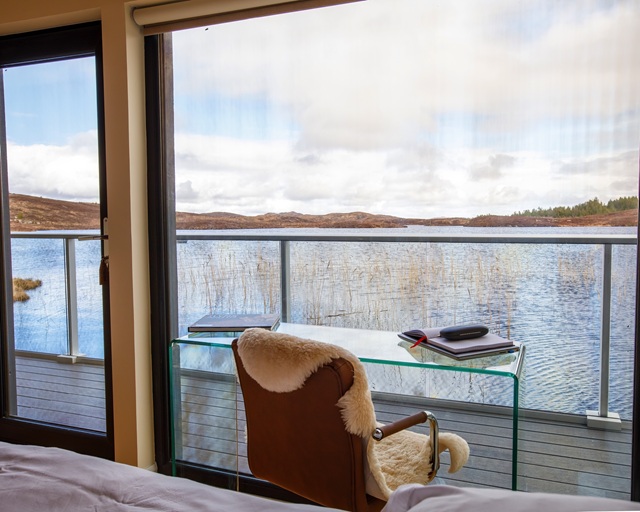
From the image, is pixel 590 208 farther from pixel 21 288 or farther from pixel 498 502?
pixel 21 288

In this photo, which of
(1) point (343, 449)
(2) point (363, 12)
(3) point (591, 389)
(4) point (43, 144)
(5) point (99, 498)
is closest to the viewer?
(5) point (99, 498)

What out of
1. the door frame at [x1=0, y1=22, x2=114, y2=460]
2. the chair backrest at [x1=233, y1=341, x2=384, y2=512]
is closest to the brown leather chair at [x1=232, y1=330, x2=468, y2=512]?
the chair backrest at [x1=233, y1=341, x2=384, y2=512]

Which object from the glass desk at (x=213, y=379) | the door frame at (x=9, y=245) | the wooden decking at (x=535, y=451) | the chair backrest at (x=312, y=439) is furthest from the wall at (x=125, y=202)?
the wooden decking at (x=535, y=451)

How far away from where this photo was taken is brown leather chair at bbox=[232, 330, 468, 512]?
5.03 feet

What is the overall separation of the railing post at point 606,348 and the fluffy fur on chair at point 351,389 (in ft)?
1.75

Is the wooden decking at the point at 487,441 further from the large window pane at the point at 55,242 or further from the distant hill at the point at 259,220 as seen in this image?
the distant hill at the point at 259,220

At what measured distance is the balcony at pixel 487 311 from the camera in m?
1.89

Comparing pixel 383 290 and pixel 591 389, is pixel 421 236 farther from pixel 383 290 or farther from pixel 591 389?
pixel 591 389

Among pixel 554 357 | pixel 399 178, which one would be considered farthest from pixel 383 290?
pixel 554 357

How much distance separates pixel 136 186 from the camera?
2377 mm

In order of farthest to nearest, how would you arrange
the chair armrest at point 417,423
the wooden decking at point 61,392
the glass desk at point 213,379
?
1. the wooden decking at point 61,392
2. the glass desk at point 213,379
3. the chair armrest at point 417,423

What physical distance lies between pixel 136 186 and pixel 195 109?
0.43 meters

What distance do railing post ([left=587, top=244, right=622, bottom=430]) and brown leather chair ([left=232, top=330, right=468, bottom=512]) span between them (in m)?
0.66

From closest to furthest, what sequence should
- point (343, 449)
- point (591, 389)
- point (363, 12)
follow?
1. point (343, 449)
2. point (591, 389)
3. point (363, 12)
